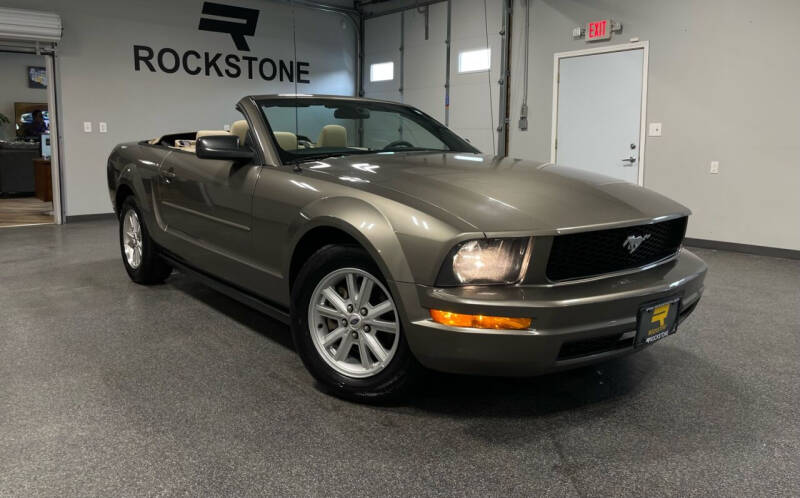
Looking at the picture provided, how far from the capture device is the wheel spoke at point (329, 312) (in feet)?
8.06

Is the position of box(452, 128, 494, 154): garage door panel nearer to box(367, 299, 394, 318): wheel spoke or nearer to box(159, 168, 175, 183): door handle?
box(159, 168, 175, 183): door handle

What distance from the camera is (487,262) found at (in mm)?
2049

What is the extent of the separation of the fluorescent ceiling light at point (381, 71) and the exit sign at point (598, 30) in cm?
396

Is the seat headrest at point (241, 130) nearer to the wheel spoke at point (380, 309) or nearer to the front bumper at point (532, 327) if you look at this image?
the wheel spoke at point (380, 309)

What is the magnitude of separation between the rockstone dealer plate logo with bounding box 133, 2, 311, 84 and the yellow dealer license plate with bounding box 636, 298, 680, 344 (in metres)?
7.74

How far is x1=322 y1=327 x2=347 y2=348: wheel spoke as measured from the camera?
8.05ft

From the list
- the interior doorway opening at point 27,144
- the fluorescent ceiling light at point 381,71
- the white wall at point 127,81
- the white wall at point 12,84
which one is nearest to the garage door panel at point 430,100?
the fluorescent ceiling light at point 381,71

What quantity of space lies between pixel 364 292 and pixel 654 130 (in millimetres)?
5782

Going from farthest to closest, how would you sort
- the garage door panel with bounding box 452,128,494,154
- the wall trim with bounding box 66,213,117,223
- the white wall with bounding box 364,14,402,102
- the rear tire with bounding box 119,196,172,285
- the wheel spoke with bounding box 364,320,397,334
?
the white wall with bounding box 364,14,402,102, the garage door panel with bounding box 452,128,494,154, the wall trim with bounding box 66,213,117,223, the rear tire with bounding box 119,196,172,285, the wheel spoke with bounding box 364,320,397,334

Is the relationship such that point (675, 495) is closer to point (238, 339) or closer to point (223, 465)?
point (223, 465)

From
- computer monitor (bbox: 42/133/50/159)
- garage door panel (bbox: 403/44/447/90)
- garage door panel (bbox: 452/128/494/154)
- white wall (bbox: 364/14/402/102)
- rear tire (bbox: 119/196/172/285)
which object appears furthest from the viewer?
computer monitor (bbox: 42/133/50/159)

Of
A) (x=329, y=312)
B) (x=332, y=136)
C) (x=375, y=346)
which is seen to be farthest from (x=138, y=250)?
(x=375, y=346)

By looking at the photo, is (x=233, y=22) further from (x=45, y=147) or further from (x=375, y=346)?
(x=375, y=346)

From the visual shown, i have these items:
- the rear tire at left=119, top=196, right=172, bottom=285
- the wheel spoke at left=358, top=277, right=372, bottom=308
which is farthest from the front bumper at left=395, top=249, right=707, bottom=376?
the rear tire at left=119, top=196, right=172, bottom=285
